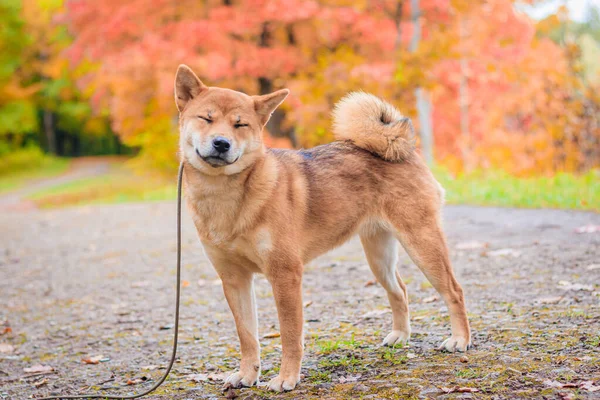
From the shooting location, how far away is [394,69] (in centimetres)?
1232

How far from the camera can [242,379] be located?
345cm

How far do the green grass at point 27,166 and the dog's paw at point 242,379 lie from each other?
2771 cm

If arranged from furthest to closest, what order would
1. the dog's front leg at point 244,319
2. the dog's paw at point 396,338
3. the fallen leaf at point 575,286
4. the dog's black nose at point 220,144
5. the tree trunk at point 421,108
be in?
→ the tree trunk at point 421,108 → the fallen leaf at point 575,286 → the dog's paw at point 396,338 → the dog's front leg at point 244,319 → the dog's black nose at point 220,144

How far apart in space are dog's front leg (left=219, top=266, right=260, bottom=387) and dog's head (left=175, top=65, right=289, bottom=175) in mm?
598

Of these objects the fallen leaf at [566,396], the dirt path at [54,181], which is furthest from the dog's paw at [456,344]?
the dirt path at [54,181]

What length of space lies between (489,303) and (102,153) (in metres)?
45.0

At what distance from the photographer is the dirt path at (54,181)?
20.0m

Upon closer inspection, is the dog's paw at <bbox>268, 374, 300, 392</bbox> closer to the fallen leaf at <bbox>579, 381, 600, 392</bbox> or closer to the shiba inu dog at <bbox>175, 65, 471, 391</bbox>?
the shiba inu dog at <bbox>175, 65, 471, 391</bbox>

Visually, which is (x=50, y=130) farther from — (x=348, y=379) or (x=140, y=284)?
(x=348, y=379)

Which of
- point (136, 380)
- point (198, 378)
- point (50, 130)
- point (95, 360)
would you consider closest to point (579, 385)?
point (198, 378)

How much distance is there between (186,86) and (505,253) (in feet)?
12.7

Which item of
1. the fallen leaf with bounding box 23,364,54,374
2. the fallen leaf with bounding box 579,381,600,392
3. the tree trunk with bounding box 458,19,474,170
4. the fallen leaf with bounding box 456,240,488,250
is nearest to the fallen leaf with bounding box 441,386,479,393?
the fallen leaf with bounding box 579,381,600,392

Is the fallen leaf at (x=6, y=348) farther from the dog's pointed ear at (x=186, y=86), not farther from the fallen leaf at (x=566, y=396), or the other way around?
the fallen leaf at (x=566, y=396)

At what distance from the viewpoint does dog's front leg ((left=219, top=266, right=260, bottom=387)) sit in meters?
3.47
